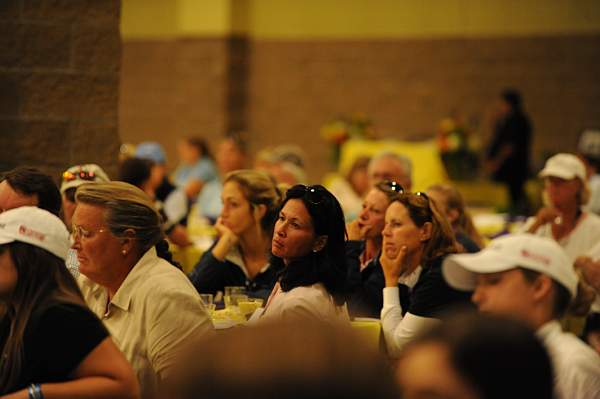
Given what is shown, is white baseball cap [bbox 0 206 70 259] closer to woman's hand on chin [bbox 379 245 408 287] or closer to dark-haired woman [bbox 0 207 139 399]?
dark-haired woman [bbox 0 207 139 399]

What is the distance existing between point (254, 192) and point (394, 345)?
154 cm

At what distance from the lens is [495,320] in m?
1.65

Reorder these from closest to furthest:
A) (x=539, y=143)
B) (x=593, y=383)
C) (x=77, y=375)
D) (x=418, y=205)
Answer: (x=77, y=375) < (x=593, y=383) < (x=418, y=205) < (x=539, y=143)

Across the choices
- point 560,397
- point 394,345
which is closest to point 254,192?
point 394,345

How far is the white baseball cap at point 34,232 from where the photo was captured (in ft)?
10.2

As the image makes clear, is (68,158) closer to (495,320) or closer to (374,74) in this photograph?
(495,320)

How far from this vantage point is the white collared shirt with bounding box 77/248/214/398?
368 centimetres

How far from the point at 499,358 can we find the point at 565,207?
5439 mm

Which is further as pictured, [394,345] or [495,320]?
[394,345]

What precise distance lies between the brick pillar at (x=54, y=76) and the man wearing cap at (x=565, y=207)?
8.96ft

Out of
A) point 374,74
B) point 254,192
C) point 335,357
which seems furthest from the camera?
point 374,74

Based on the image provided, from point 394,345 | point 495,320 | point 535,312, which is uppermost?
point 495,320

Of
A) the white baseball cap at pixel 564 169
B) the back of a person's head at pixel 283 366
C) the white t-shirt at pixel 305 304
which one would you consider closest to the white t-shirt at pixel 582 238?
the white baseball cap at pixel 564 169

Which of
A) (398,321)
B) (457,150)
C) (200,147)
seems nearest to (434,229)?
(398,321)
